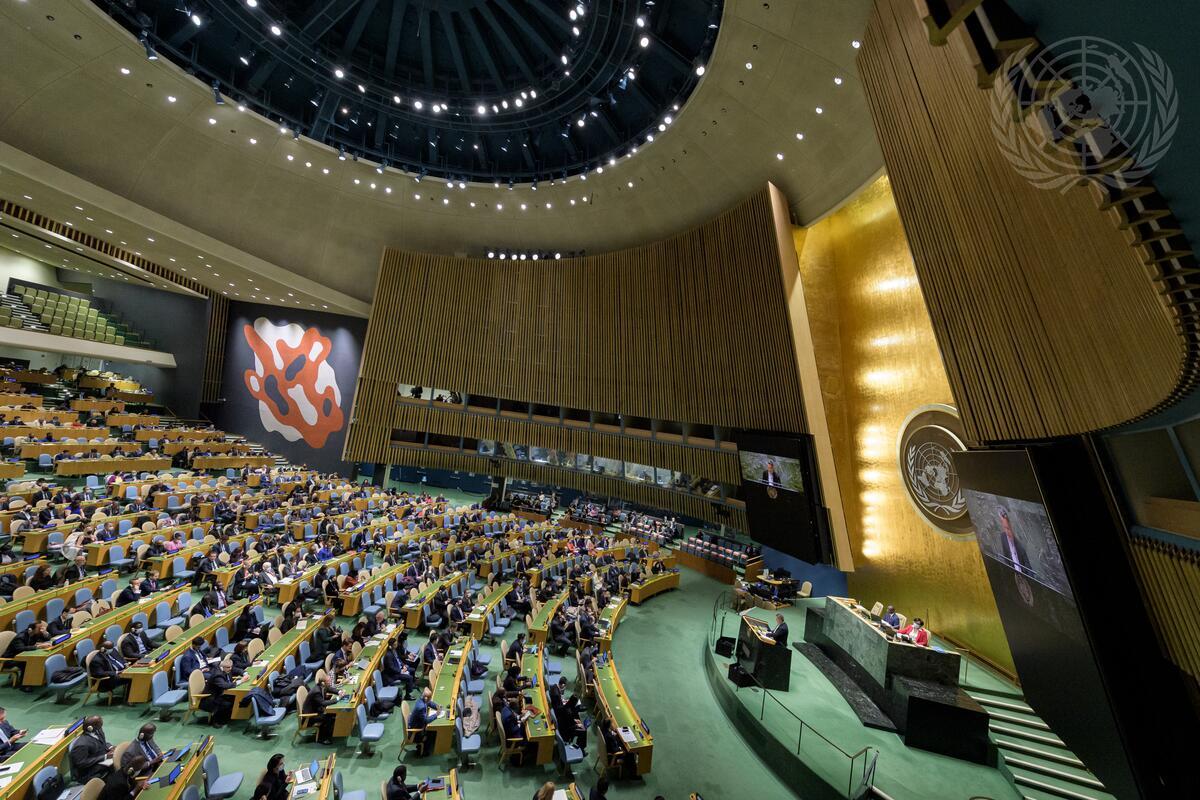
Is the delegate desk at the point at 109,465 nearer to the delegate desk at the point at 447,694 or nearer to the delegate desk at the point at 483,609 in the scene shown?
the delegate desk at the point at 483,609

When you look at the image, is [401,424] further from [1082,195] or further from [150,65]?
[1082,195]

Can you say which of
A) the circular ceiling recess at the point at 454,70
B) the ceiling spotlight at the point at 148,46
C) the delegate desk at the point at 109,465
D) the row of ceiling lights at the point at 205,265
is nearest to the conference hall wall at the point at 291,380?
the row of ceiling lights at the point at 205,265

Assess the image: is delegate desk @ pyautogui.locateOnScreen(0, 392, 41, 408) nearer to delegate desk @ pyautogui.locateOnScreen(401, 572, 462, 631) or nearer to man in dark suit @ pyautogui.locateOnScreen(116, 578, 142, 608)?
man in dark suit @ pyautogui.locateOnScreen(116, 578, 142, 608)

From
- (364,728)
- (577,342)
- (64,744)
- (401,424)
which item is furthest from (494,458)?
(64,744)

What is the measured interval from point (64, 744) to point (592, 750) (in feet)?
17.7

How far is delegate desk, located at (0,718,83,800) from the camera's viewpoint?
3.85 m

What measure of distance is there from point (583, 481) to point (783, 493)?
7651 mm

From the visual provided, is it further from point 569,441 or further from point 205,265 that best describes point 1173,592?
point 205,265

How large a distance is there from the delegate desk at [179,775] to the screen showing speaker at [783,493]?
994cm

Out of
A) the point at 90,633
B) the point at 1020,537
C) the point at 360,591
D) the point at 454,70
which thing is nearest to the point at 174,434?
the point at 360,591

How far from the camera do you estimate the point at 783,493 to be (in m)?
11.5

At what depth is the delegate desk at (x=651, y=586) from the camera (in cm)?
1258

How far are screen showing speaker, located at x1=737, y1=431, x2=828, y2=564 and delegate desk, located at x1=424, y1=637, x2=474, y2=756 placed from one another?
7.17m

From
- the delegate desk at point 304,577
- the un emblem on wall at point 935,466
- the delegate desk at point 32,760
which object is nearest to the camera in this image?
the delegate desk at point 32,760
